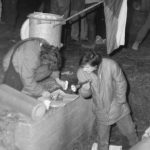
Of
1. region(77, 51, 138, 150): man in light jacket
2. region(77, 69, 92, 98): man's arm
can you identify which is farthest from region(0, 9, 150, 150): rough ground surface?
region(77, 69, 92, 98): man's arm

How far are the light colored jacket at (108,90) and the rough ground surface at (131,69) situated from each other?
1.14m

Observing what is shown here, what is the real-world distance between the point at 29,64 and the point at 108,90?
1.10m

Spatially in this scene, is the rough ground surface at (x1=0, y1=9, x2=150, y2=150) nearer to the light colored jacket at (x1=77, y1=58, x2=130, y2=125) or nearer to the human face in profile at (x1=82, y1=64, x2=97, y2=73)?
the light colored jacket at (x1=77, y1=58, x2=130, y2=125)

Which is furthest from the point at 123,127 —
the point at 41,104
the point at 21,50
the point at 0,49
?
the point at 0,49

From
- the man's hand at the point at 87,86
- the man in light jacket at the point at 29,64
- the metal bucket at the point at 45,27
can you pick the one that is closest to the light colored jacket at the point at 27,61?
the man in light jacket at the point at 29,64

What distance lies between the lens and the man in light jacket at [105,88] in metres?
4.45

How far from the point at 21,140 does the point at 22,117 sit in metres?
0.30

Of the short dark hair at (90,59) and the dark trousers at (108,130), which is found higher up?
the short dark hair at (90,59)

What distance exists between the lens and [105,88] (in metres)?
4.55

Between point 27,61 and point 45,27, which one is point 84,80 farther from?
point 45,27

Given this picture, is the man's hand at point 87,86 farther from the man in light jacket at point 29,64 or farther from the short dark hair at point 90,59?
the man in light jacket at point 29,64

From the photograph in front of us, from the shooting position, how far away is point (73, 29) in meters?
9.50

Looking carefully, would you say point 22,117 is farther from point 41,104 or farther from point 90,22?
point 90,22

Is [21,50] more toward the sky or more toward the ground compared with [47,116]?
more toward the sky
